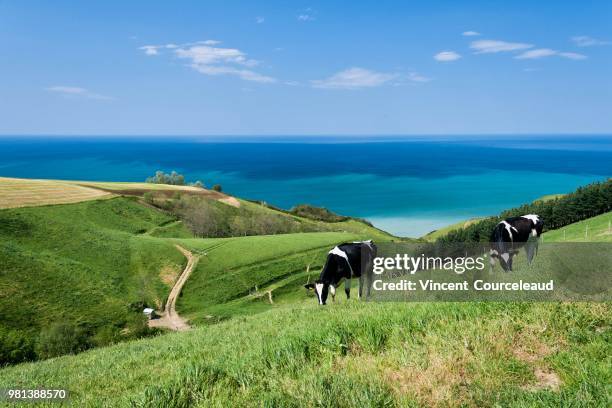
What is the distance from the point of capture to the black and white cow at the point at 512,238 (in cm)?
1741

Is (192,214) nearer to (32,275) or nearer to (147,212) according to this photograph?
(147,212)

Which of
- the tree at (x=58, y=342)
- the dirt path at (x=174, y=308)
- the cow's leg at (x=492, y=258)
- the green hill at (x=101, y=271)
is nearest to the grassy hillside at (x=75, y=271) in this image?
the green hill at (x=101, y=271)

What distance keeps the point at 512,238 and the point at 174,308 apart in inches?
1754

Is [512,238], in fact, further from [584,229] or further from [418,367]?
[584,229]

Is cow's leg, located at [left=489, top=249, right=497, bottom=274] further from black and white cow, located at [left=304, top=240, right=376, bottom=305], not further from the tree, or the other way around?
the tree

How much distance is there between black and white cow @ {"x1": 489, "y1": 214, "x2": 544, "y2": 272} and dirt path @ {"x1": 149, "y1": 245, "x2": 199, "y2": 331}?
31939 mm

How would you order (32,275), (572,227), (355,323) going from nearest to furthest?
(355,323), (572,227), (32,275)

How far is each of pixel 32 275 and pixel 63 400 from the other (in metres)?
54.3

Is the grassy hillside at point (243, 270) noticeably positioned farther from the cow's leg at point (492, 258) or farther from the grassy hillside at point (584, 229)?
the cow's leg at point (492, 258)

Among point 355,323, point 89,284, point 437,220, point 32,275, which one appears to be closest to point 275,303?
point 89,284

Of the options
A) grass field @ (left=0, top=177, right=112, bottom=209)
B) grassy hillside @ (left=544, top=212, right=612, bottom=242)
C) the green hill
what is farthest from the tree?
grassy hillside @ (left=544, top=212, right=612, bottom=242)

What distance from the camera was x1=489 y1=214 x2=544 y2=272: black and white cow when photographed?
1741cm

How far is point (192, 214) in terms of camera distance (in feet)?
319

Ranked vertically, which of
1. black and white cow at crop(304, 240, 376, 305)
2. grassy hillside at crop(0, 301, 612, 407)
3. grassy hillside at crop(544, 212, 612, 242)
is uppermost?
grassy hillside at crop(0, 301, 612, 407)
